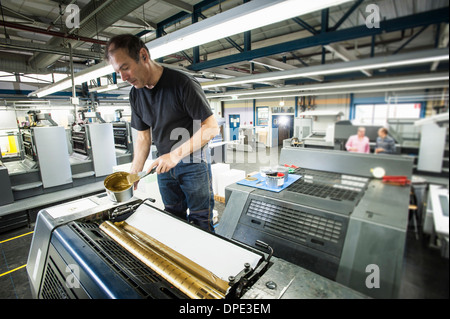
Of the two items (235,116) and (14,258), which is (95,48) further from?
(235,116)

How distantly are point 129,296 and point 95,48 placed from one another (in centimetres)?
576

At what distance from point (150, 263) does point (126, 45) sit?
39.5 inches

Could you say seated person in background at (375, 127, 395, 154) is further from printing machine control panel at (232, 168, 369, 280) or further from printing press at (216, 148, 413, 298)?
printing machine control panel at (232, 168, 369, 280)

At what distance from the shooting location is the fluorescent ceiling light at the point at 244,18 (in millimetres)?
1167

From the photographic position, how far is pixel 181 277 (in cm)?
73

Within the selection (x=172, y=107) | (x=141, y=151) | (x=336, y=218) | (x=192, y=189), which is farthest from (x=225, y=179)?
(x=336, y=218)

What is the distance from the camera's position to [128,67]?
110cm

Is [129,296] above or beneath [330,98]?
beneath

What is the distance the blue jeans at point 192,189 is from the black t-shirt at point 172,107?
17 centimetres

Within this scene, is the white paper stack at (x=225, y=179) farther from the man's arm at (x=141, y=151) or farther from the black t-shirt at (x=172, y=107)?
the black t-shirt at (x=172, y=107)

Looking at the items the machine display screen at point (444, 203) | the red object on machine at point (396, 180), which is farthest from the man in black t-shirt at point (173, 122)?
the machine display screen at point (444, 203)

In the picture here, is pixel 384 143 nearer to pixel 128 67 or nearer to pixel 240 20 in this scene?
pixel 128 67

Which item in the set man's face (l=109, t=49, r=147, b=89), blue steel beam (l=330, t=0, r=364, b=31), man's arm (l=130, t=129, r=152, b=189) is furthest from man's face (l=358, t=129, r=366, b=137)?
man's arm (l=130, t=129, r=152, b=189)
